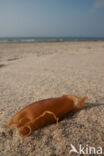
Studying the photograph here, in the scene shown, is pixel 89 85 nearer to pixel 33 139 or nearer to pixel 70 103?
pixel 70 103

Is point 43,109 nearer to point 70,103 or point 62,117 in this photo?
point 62,117

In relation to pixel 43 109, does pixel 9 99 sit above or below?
below

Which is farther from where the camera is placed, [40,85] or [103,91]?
[40,85]

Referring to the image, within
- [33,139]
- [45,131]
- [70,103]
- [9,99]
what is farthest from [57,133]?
[9,99]

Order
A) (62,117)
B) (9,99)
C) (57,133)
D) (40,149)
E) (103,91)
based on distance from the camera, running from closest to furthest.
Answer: (40,149)
(57,133)
(62,117)
(9,99)
(103,91)

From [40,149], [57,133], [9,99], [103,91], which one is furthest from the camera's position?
[103,91]

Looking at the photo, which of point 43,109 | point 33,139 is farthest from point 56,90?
point 33,139
